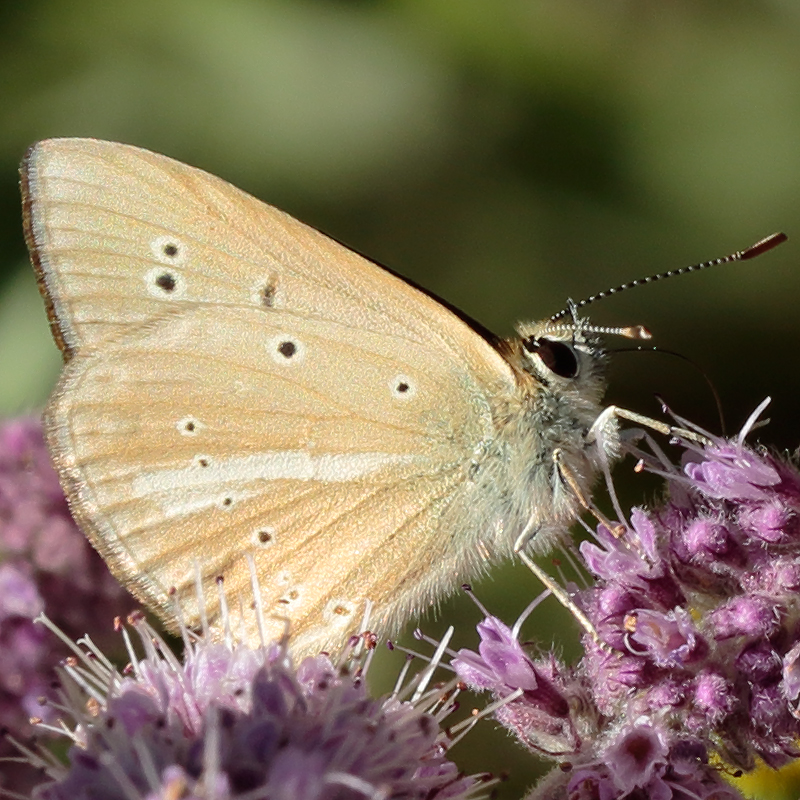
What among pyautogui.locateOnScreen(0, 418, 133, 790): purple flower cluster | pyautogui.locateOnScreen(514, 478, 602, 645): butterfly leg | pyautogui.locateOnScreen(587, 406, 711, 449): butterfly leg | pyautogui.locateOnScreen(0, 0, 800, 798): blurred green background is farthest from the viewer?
pyautogui.locateOnScreen(0, 0, 800, 798): blurred green background

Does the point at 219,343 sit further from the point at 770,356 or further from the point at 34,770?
the point at 770,356

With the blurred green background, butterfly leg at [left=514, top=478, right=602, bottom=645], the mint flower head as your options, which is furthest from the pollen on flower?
the blurred green background

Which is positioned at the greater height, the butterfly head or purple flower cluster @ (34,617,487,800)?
the butterfly head

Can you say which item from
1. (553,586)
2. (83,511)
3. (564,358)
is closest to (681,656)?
(553,586)

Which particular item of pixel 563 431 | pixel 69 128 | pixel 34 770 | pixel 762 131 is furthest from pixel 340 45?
pixel 34 770

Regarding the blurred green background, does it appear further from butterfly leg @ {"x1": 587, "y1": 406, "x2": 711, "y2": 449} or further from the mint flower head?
the mint flower head

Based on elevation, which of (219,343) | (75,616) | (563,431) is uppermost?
(219,343)

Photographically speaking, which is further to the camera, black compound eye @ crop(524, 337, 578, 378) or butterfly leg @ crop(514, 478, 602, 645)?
black compound eye @ crop(524, 337, 578, 378)

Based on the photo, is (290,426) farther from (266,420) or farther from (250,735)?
(250,735)
